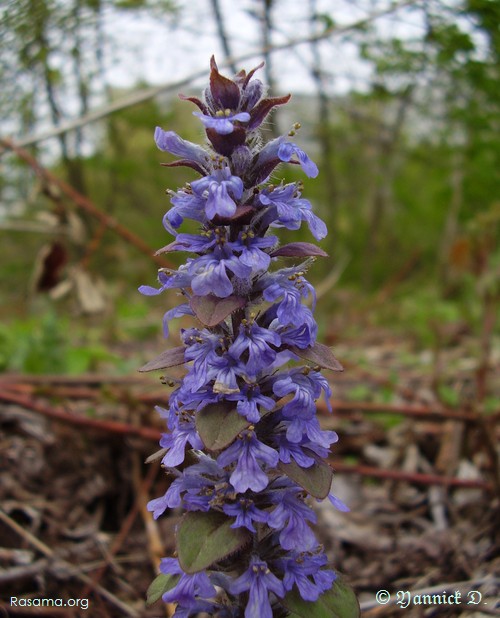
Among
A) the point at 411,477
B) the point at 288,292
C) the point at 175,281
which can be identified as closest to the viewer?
the point at 288,292

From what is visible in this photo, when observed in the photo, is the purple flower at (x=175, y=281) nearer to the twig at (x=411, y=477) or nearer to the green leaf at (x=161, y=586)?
the green leaf at (x=161, y=586)

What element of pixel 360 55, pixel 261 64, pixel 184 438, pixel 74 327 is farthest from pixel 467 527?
pixel 74 327

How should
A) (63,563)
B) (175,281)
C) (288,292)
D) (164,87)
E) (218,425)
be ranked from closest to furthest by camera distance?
1. (218,425)
2. (288,292)
3. (175,281)
4. (63,563)
5. (164,87)

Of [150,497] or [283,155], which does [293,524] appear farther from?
[150,497]

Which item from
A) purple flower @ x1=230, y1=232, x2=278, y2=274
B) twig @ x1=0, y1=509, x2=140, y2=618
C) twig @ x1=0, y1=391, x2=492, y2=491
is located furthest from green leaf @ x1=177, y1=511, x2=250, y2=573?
twig @ x1=0, y1=391, x2=492, y2=491

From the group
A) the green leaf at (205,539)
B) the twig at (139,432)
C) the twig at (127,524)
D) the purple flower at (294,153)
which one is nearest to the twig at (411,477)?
the twig at (139,432)

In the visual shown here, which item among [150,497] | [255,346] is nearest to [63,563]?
[150,497]
